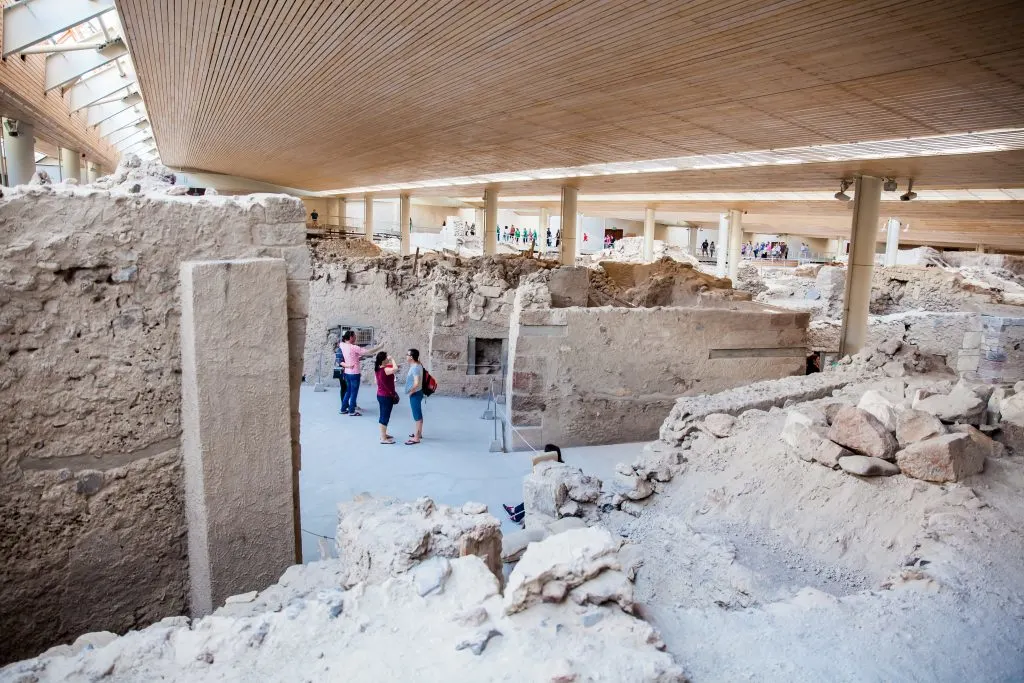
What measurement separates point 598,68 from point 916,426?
435cm

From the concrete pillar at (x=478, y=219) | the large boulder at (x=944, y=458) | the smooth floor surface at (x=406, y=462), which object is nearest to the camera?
the large boulder at (x=944, y=458)

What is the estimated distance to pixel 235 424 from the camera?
2865mm

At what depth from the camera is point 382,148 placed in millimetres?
12656

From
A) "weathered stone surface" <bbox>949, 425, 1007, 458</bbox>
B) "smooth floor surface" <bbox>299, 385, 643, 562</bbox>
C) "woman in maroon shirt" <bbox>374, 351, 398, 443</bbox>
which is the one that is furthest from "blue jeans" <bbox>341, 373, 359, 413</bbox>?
"weathered stone surface" <bbox>949, 425, 1007, 458</bbox>

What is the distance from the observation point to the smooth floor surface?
17.7 feet

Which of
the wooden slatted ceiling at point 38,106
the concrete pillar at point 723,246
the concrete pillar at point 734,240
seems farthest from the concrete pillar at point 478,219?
the wooden slatted ceiling at point 38,106

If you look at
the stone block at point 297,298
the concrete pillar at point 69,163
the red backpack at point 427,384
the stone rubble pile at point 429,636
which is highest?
the concrete pillar at point 69,163

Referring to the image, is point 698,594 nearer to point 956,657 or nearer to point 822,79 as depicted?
point 956,657

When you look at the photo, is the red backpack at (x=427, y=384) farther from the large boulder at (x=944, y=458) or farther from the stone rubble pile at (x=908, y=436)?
the large boulder at (x=944, y=458)

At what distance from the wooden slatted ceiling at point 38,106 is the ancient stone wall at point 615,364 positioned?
984 cm

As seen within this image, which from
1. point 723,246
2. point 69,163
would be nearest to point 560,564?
point 69,163

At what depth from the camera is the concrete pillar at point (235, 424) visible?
2.80 meters

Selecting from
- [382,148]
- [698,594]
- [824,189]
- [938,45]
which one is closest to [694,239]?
[824,189]

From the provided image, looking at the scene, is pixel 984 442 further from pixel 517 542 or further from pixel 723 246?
pixel 723 246
